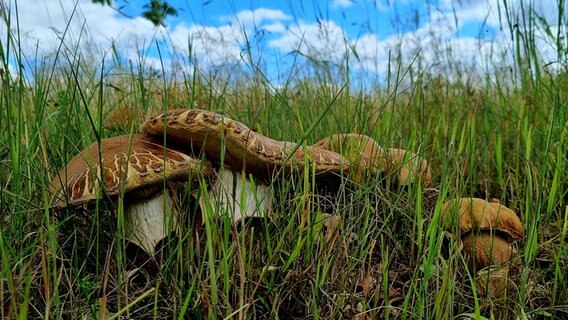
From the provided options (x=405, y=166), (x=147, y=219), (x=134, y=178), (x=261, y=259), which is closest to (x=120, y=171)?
(x=134, y=178)

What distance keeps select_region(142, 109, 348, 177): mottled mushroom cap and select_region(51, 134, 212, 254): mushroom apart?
6 centimetres

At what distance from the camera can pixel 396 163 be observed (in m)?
2.07

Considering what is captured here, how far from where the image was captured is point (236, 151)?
5.64 feet

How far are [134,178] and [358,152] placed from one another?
2.47 feet

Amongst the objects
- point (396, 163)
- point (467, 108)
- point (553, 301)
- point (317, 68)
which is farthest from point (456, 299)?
point (317, 68)

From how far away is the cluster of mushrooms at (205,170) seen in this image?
1569 mm

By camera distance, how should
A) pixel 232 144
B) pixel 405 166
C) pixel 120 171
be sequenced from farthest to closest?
pixel 405 166, pixel 232 144, pixel 120 171

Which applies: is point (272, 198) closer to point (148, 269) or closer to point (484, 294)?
point (148, 269)

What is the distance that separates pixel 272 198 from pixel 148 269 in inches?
16.9

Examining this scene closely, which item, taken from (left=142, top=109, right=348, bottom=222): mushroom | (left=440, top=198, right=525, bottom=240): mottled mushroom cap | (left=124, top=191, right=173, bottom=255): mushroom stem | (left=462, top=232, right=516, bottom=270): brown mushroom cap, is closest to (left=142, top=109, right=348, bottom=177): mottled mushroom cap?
(left=142, top=109, right=348, bottom=222): mushroom

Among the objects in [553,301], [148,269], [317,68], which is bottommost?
[553,301]

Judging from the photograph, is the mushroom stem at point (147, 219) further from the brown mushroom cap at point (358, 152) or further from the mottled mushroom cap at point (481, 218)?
the mottled mushroom cap at point (481, 218)

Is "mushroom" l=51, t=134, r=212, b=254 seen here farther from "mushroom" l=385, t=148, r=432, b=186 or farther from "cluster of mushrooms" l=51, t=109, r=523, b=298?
"mushroom" l=385, t=148, r=432, b=186

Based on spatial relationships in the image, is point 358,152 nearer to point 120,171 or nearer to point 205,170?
point 205,170
